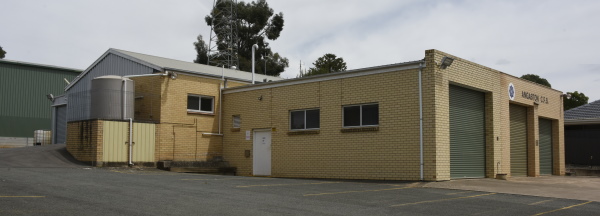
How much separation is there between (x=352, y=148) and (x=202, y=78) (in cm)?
781

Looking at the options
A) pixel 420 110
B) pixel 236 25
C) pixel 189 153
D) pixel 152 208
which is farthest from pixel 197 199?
pixel 236 25

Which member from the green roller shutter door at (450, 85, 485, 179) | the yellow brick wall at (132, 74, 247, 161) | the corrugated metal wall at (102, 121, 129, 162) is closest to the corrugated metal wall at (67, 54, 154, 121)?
the yellow brick wall at (132, 74, 247, 161)

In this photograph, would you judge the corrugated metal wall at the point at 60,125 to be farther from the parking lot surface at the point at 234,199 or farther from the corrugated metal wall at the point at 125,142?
the parking lot surface at the point at 234,199

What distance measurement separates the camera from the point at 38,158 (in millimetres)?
19578

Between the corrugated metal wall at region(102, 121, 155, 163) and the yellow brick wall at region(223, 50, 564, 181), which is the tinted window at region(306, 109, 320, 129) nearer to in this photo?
the yellow brick wall at region(223, 50, 564, 181)

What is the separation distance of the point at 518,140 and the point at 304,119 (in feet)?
28.6

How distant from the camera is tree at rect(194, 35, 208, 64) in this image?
55469mm

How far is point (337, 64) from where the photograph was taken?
54.8m

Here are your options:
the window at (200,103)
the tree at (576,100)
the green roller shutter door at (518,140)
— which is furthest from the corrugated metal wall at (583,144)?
the tree at (576,100)

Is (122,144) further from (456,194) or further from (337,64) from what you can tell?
(337,64)

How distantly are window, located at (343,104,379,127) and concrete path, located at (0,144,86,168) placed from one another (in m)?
9.43

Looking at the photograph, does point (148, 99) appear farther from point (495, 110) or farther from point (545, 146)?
point (545, 146)

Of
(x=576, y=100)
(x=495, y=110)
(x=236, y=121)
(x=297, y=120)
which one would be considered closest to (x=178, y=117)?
(x=236, y=121)

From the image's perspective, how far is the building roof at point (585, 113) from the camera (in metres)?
30.8
